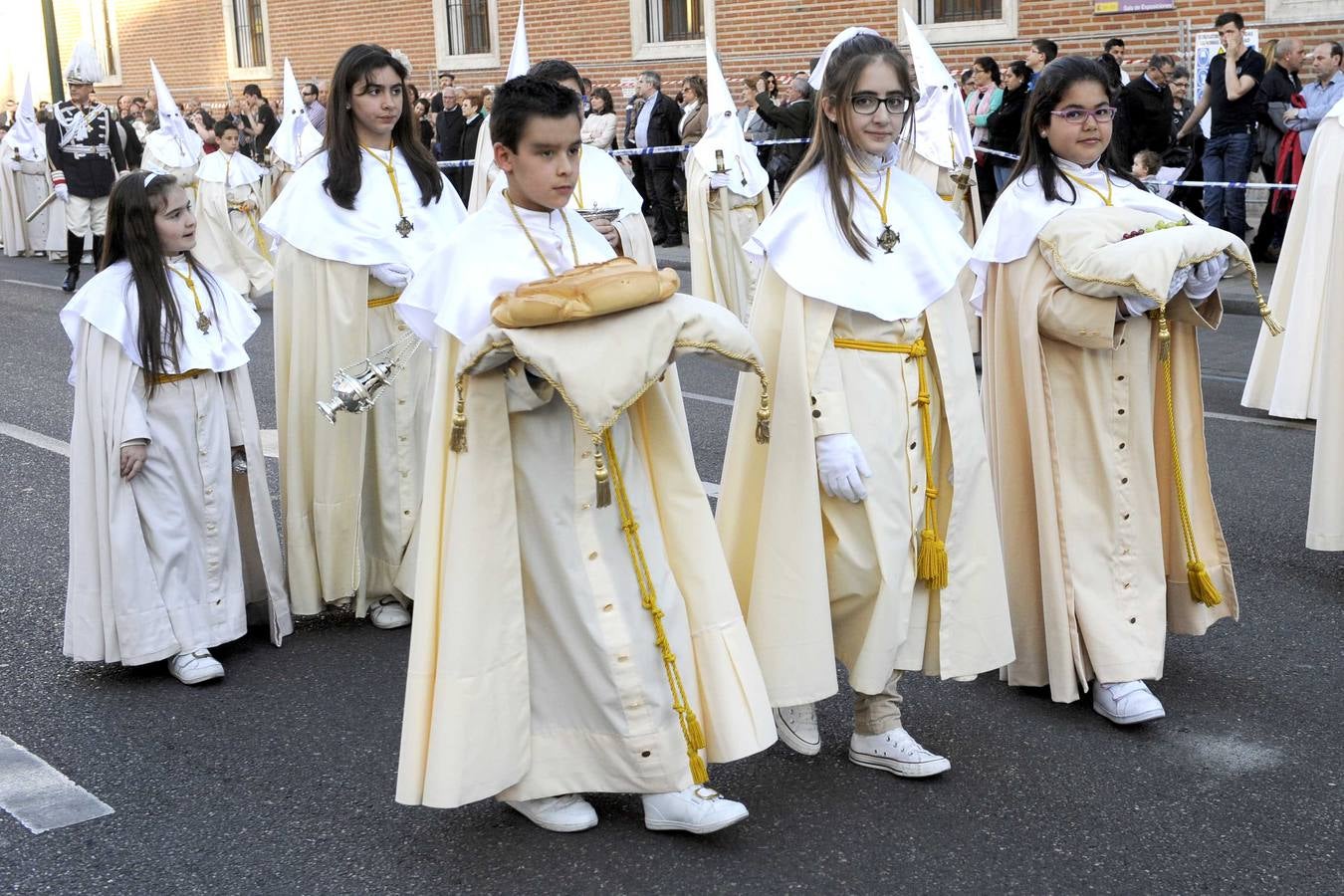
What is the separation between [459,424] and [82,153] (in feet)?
45.3

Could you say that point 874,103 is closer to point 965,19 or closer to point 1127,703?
point 1127,703

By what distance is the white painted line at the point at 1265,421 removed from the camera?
823cm

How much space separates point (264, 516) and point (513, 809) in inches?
74.5

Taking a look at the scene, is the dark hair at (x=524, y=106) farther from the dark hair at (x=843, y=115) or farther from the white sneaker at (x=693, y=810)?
the white sneaker at (x=693, y=810)

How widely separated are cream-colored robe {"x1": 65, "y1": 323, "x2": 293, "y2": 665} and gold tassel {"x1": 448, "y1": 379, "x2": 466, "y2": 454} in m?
1.89

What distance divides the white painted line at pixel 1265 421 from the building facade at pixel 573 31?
677cm

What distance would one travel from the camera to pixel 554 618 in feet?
12.4

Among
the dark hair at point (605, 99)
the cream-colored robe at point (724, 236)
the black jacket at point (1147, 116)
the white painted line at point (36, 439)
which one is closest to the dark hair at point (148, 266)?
the white painted line at point (36, 439)

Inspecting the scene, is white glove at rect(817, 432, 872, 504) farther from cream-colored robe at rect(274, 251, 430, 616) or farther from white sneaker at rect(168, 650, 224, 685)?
white sneaker at rect(168, 650, 224, 685)

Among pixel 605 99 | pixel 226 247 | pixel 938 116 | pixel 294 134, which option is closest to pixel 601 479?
pixel 938 116

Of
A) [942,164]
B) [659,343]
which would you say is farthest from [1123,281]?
[942,164]

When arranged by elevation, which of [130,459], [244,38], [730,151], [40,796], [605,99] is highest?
[244,38]

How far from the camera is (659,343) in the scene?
3475 millimetres

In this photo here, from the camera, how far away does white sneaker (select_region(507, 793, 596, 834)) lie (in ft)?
12.8
